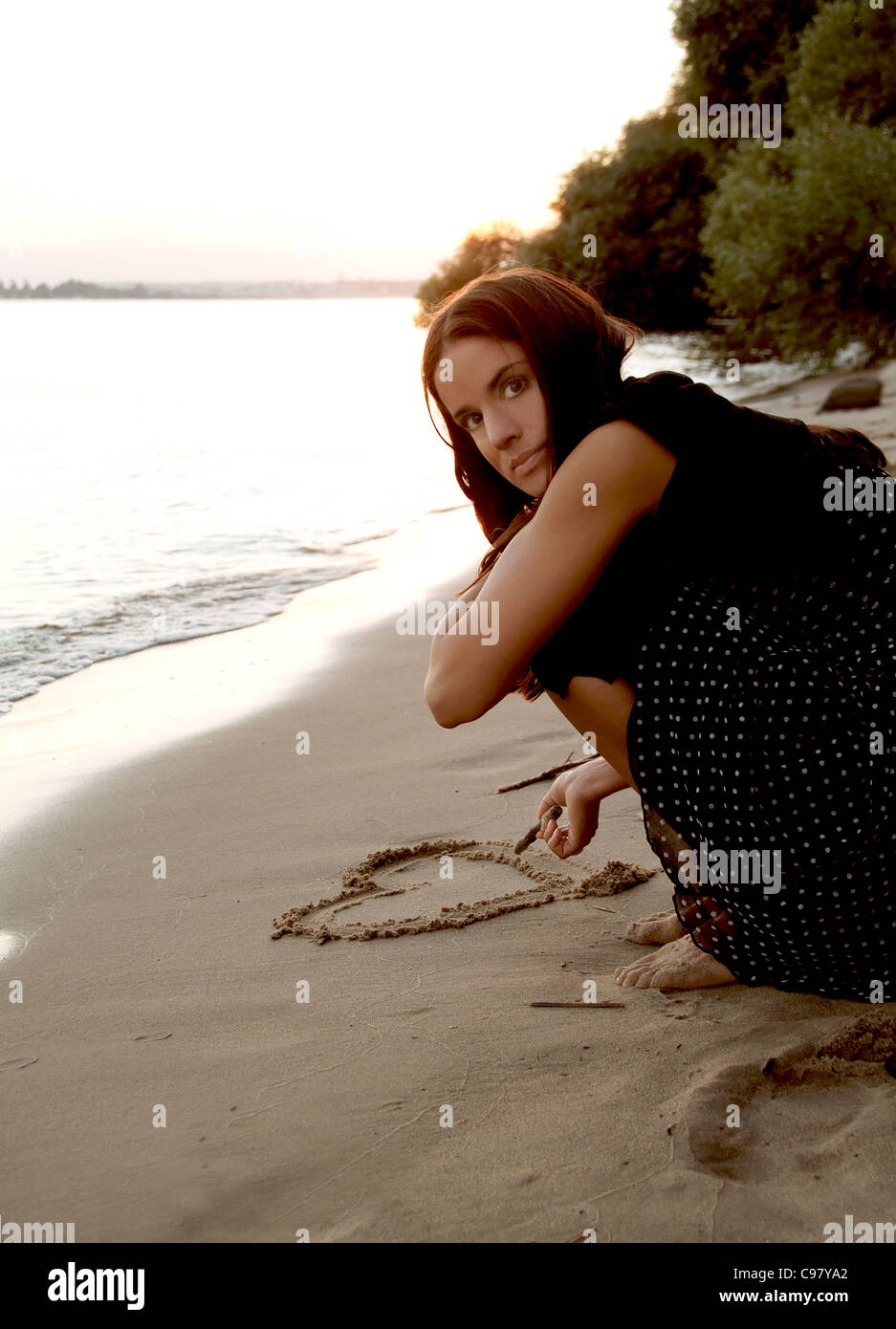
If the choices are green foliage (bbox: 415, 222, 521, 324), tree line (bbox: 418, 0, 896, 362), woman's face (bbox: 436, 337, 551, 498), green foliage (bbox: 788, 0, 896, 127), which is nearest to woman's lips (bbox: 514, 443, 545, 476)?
woman's face (bbox: 436, 337, 551, 498)

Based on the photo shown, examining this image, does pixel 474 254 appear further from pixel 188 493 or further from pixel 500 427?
pixel 500 427

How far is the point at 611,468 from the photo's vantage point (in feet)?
7.24

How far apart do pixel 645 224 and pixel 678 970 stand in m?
29.9

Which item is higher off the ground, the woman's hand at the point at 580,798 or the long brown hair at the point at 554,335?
the long brown hair at the point at 554,335

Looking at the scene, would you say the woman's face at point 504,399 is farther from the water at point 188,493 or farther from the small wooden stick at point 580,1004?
the water at point 188,493

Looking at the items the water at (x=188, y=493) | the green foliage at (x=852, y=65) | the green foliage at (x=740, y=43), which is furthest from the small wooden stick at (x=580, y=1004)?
the green foliage at (x=740, y=43)

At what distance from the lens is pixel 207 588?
839cm

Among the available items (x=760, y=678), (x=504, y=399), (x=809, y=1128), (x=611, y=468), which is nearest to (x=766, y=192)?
(x=504, y=399)

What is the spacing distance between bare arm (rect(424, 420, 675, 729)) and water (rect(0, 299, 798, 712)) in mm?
4046

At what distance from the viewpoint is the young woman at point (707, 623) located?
2160 mm

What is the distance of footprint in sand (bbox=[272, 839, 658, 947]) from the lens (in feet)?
10.1

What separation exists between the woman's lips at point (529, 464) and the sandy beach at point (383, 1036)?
1140 millimetres

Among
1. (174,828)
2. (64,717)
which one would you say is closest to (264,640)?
(64,717)
